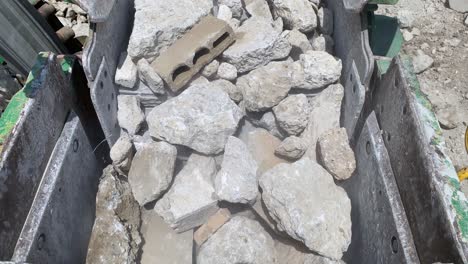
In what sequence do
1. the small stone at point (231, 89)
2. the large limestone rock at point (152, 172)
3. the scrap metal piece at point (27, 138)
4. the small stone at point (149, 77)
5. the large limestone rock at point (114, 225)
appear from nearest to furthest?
the scrap metal piece at point (27, 138) < the large limestone rock at point (114, 225) < the large limestone rock at point (152, 172) < the small stone at point (149, 77) < the small stone at point (231, 89)

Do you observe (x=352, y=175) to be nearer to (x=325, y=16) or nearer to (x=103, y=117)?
(x=325, y=16)

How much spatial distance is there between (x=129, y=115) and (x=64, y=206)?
55cm

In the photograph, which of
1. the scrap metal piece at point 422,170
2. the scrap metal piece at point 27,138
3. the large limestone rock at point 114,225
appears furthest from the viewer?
the large limestone rock at point 114,225

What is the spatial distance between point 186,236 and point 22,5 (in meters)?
1.76

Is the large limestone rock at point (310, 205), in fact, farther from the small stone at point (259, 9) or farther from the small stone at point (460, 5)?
the small stone at point (460, 5)

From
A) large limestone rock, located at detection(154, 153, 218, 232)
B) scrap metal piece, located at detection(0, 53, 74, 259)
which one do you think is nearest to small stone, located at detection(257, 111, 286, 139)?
large limestone rock, located at detection(154, 153, 218, 232)

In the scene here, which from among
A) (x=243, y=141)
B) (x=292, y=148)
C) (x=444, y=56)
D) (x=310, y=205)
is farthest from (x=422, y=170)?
(x=444, y=56)

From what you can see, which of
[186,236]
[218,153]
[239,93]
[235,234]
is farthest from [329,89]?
[186,236]

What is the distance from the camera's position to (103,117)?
1.88 metres

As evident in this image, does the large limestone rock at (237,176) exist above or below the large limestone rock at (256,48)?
below

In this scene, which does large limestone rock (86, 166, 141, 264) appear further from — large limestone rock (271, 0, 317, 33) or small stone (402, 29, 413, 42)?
small stone (402, 29, 413, 42)

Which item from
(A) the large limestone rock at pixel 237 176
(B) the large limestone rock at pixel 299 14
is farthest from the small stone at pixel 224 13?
(A) the large limestone rock at pixel 237 176

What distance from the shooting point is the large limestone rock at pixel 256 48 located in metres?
2.14

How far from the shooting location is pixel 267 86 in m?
2.07
